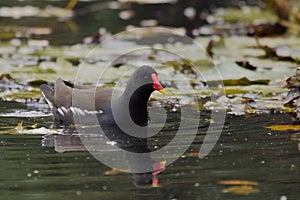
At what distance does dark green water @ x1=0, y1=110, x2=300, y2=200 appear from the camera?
17.3 feet

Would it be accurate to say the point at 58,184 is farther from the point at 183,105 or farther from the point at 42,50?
the point at 42,50

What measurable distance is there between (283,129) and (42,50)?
4.51 meters

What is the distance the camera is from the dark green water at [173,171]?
17.3 feet

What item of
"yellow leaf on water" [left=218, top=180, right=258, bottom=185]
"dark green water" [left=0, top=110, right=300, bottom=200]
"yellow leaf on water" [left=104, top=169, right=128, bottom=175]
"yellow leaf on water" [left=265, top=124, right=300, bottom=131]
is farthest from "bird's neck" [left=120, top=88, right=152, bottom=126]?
"yellow leaf on water" [left=218, top=180, right=258, bottom=185]

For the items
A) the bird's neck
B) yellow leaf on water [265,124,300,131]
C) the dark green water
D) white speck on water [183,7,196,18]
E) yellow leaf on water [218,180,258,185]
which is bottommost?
yellow leaf on water [218,180,258,185]

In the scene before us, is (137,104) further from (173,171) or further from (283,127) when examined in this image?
(173,171)

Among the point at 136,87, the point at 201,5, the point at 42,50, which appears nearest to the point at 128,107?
the point at 136,87

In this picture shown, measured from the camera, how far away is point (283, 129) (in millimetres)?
7129

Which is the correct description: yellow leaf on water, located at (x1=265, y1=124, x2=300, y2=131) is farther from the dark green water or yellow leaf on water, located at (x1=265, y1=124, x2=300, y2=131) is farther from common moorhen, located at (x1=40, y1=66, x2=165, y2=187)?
common moorhen, located at (x1=40, y1=66, x2=165, y2=187)

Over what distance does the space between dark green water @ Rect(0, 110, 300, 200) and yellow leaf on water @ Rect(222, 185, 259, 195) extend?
0.04 m

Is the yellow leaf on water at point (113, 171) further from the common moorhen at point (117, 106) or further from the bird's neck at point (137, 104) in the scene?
the bird's neck at point (137, 104)

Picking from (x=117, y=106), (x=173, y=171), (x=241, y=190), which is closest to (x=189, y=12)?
(x=117, y=106)

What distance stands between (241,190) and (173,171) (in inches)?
24.5

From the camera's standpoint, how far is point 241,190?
17.5 feet
